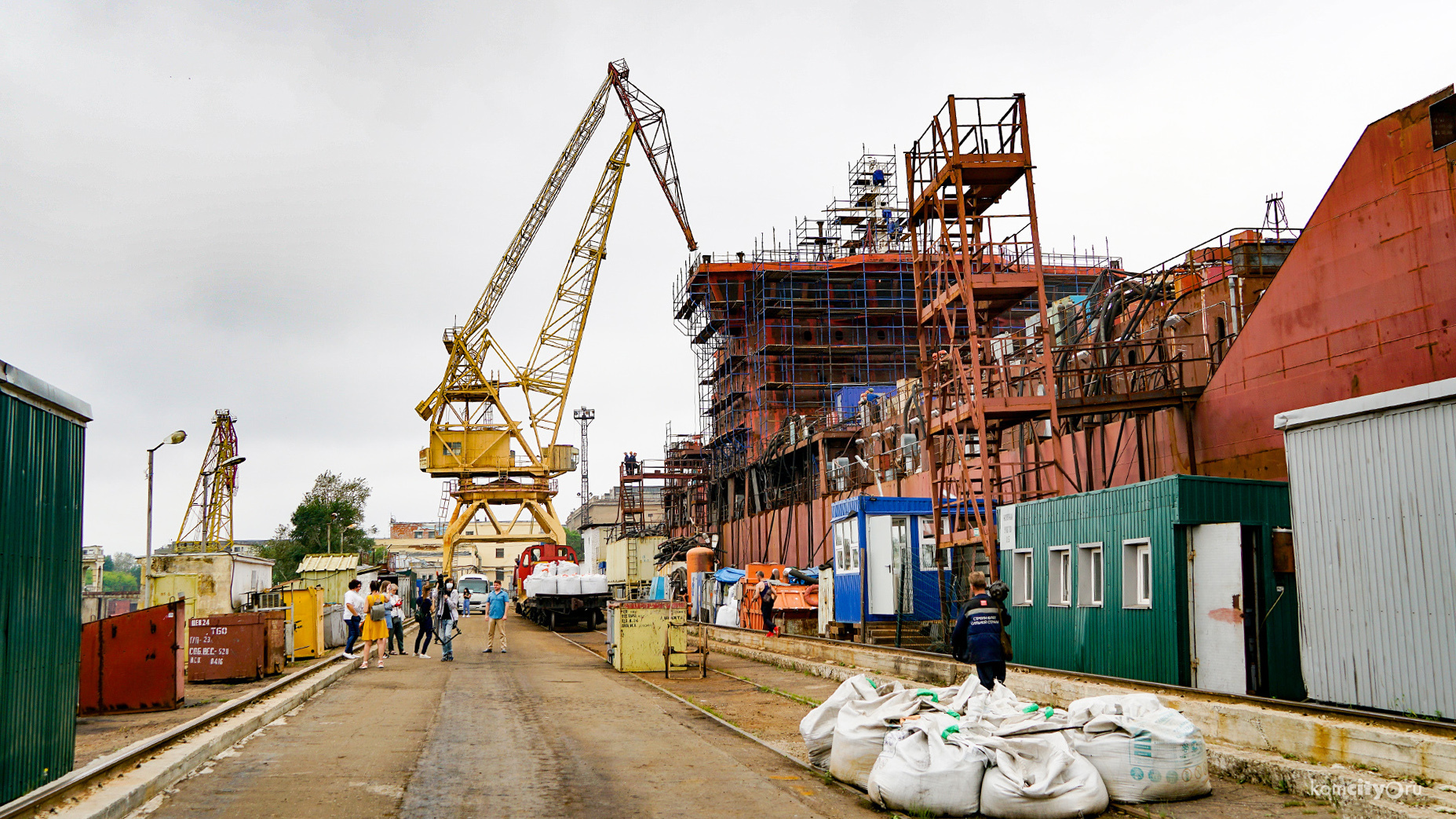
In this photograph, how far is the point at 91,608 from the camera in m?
38.8

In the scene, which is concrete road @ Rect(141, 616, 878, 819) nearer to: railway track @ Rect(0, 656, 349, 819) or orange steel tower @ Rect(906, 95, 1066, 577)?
railway track @ Rect(0, 656, 349, 819)

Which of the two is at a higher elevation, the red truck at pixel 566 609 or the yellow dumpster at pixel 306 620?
the yellow dumpster at pixel 306 620

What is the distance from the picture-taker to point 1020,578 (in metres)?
15.4

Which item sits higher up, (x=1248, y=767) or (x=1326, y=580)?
(x=1326, y=580)

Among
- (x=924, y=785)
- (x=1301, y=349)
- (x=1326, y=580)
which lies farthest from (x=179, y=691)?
(x=1301, y=349)

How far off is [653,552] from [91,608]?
76.4ft

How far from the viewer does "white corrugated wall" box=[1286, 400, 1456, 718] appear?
8539 millimetres

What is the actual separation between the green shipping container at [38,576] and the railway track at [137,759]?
0.52 feet

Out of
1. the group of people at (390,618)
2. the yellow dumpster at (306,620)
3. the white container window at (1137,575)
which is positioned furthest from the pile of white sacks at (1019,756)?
the yellow dumpster at (306,620)

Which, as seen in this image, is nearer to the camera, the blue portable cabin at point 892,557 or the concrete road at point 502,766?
the concrete road at point 502,766

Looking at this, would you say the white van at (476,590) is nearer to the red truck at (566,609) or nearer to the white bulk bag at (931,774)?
the red truck at (566,609)

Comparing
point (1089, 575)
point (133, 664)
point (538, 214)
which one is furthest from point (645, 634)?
point (538, 214)

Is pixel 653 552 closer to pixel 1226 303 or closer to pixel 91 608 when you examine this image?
pixel 91 608

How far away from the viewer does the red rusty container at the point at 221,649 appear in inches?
672
